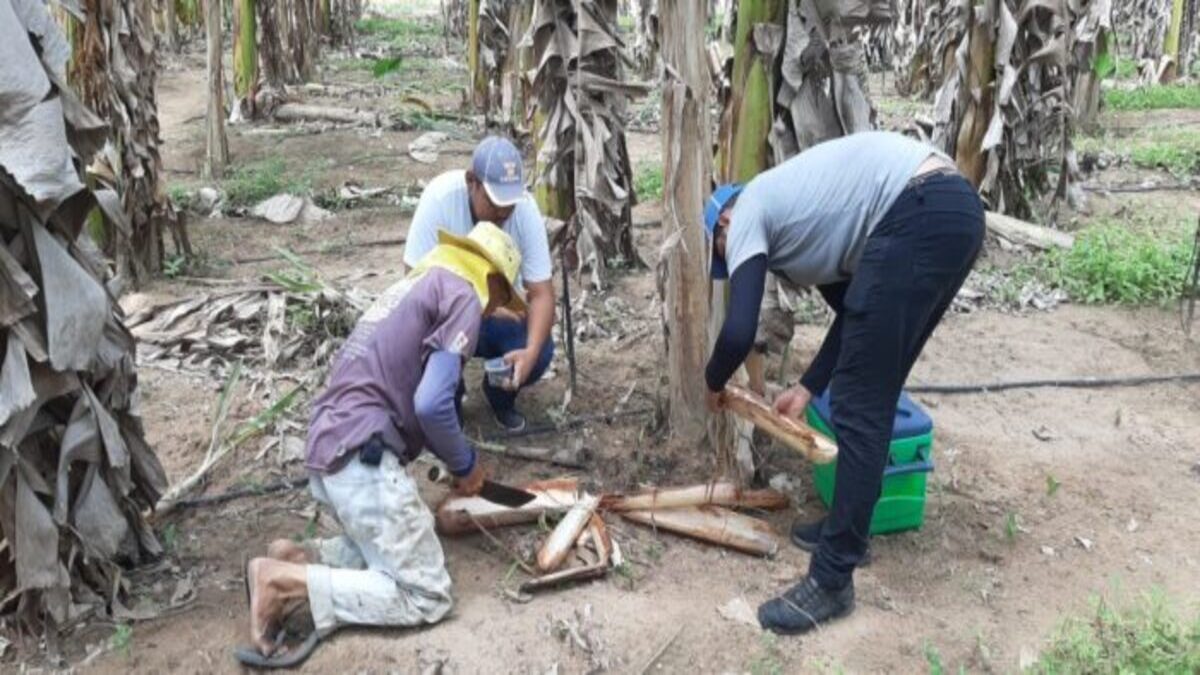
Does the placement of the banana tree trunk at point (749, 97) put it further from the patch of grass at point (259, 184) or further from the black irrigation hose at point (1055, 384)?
the patch of grass at point (259, 184)

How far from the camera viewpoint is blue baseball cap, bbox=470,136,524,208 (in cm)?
351

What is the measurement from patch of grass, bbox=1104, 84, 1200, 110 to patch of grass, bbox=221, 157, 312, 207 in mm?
9818

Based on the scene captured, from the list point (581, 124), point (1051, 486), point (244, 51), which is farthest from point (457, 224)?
point (244, 51)

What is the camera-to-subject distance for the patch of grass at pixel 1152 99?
40.3 feet

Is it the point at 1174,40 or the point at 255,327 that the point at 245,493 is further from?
the point at 1174,40

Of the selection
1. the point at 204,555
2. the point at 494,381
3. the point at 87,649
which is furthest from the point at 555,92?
the point at 87,649

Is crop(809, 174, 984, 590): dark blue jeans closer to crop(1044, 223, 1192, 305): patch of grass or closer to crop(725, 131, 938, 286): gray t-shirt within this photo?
crop(725, 131, 938, 286): gray t-shirt

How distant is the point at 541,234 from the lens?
409cm

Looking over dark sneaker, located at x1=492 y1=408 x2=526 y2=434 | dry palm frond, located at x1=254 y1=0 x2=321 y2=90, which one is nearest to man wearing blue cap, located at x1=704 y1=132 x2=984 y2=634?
dark sneaker, located at x1=492 y1=408 x2=526 y2=434

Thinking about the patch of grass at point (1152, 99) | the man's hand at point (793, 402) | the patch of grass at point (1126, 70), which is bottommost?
the man's hand at point (793, 402)

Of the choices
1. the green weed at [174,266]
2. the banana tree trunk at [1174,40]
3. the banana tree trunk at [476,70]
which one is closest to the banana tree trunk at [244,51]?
the banana tree trunk at [476,70]

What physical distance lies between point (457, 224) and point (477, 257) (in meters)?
0.96

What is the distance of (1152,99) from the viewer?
12531 mm

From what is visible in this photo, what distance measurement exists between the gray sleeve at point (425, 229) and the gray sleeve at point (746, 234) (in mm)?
1464
